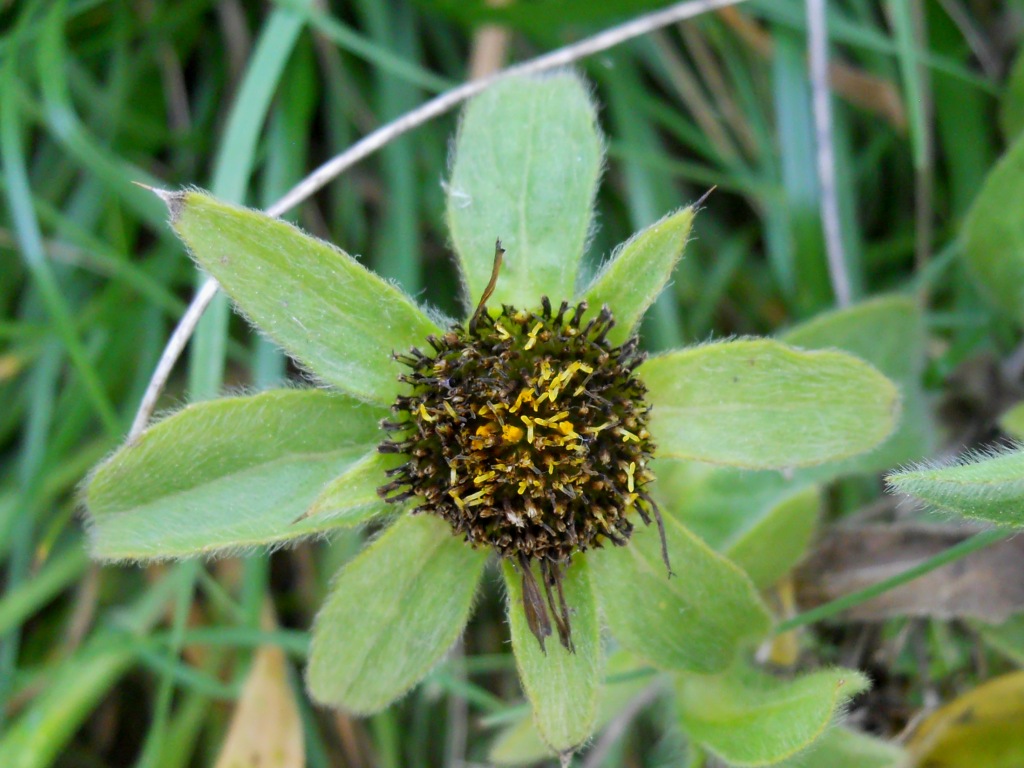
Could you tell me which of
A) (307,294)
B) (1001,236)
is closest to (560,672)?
(307,294)

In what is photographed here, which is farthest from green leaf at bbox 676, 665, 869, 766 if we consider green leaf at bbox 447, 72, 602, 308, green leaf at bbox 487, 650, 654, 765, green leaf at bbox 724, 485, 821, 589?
green leaf at bbox 447, 72, 602, 308

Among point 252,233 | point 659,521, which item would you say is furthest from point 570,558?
point 252,233

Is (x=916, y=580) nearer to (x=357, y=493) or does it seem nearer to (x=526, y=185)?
(x=526, y=185)

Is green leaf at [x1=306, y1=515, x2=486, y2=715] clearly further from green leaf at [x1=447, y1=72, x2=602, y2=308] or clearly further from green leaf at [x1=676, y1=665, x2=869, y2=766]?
green leaf at [x1=676, y1=665, x2=869, y2=766]

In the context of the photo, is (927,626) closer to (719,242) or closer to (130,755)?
(719,242)

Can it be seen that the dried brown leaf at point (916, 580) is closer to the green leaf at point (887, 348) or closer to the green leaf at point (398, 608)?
the green leaf at point (887, 348)

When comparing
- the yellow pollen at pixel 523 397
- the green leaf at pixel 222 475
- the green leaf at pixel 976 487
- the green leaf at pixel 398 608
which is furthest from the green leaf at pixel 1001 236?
the green leaf at pixel 222 475
